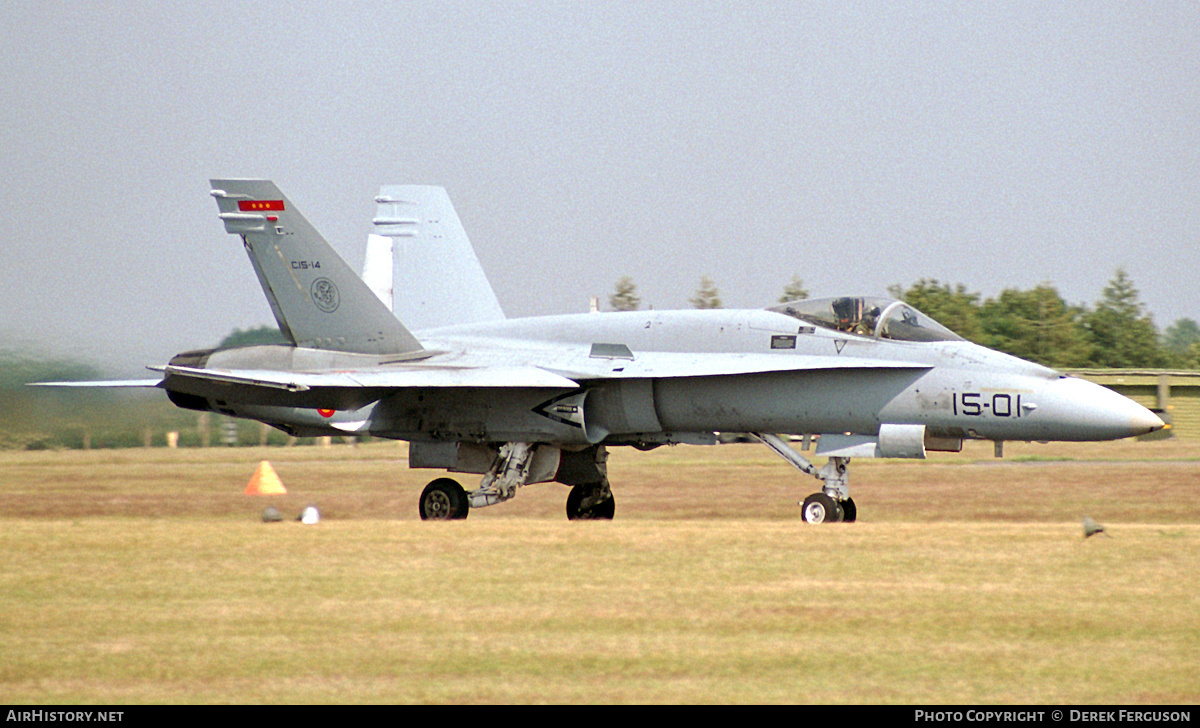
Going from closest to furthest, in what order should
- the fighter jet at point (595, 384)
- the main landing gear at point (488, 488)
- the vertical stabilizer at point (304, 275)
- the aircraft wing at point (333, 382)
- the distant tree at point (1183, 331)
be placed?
the fighter jet at point (595, 384) < the aircraft wing at point (333, 382) < the main landing gear at point (488, 488) < the vertical stabilizer at point (304, 275) < the distant tree at point (1183, 331)

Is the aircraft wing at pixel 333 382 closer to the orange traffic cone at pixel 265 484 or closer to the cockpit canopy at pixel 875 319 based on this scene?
the cockpit canopy at pixel 875 319

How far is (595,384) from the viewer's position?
13547 mm

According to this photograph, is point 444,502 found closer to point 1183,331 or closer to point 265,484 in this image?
point 265,484

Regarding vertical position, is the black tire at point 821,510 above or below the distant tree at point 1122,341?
below

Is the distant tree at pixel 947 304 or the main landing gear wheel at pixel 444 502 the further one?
the distant tree at pixel 947 304

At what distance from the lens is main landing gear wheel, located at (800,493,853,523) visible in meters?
12.7

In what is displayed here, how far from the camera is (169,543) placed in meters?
9.77

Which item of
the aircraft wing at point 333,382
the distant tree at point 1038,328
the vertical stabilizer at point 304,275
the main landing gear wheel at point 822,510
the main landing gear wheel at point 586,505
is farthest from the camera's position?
the distant tree at point 1038,328

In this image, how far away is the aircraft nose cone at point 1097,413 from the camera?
38.6 ft

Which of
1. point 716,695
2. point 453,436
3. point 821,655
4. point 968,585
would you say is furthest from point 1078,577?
point 453,436

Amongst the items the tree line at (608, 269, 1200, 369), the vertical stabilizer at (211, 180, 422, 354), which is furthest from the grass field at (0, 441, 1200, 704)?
the tree line at (608, 269, 1200, 369)

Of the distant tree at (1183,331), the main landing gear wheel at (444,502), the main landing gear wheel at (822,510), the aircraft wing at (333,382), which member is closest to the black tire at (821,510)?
the main landing gear wheel at (822,510)

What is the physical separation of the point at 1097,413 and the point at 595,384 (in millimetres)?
4522

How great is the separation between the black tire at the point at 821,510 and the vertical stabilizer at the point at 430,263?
5.50m
